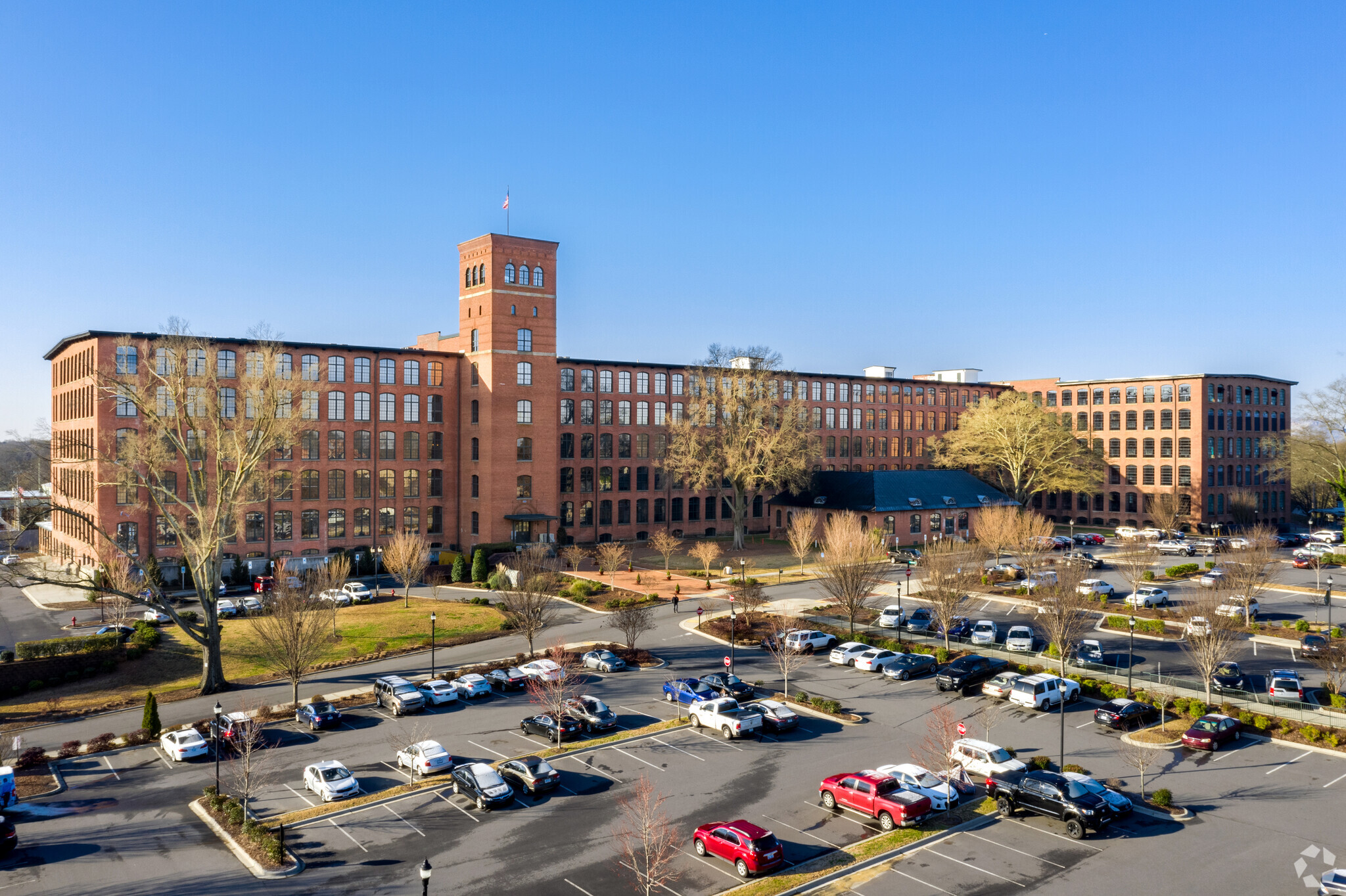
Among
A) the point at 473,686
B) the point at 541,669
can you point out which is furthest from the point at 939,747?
the point at 473,686

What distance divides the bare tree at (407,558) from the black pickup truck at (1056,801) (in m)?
43.8

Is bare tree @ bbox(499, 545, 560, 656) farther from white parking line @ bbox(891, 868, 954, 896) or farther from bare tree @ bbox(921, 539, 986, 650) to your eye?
white parking line @ bbox(891, 868, 954, 896)

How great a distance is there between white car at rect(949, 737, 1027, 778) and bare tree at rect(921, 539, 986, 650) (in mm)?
15961

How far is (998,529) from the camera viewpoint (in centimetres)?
7106

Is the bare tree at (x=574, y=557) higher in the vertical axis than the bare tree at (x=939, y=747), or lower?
higher

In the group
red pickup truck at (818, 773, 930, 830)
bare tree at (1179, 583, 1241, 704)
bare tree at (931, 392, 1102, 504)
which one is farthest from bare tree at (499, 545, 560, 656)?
bare tree at (931, 392, 1102, 504)

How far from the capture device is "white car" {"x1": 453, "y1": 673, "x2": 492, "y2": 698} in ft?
137

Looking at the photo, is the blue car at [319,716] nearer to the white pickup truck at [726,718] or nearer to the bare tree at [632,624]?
the white pickup truck at [726,718]

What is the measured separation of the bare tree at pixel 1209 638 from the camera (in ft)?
123

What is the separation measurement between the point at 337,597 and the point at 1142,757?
4843cm

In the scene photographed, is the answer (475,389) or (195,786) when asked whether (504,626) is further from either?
(475,389)

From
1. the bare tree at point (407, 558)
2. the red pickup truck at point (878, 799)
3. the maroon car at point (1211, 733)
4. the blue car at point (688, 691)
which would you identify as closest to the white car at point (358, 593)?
the bare tree at point (407, 558)

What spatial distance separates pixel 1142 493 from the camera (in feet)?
344

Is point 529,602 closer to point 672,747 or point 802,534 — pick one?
point 672,747
